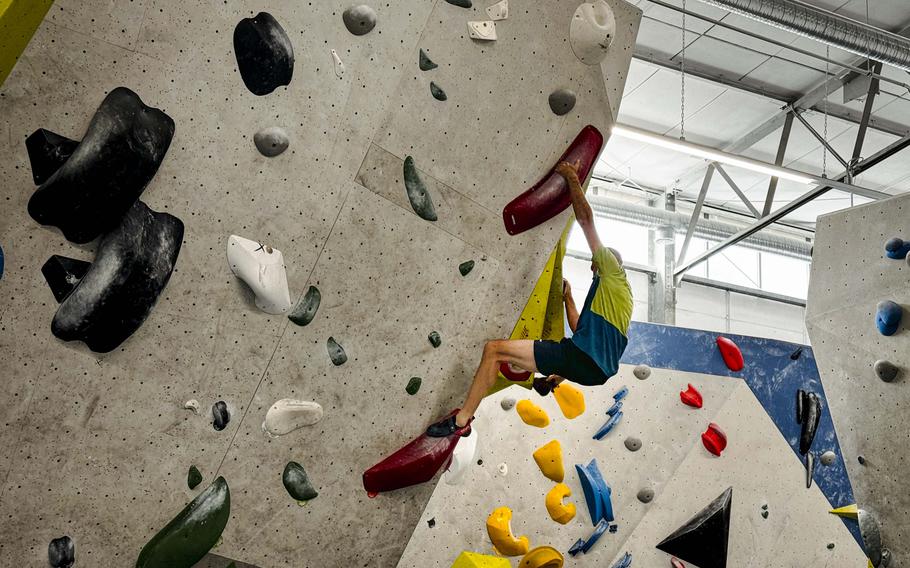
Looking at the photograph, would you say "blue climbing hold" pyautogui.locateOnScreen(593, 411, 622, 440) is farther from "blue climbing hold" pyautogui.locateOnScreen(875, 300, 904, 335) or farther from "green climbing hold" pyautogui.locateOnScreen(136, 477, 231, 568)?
"green climbing hold" pyautogui.locateOnScreen(136, 477, 231, 568)

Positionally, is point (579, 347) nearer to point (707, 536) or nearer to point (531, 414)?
point (531, 414)

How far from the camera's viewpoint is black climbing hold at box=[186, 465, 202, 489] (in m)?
2.26

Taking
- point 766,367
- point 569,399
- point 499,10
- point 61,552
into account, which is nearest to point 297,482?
point 61,552

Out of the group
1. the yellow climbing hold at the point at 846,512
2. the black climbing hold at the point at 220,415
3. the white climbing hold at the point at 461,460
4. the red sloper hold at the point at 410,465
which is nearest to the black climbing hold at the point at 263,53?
the black climbing hold at the point at 220,415

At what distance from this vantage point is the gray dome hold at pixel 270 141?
218 cm

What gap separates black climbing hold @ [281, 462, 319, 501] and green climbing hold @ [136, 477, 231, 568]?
190 millimetres

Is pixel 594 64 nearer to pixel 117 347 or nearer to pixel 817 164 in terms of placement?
pixel 117 347

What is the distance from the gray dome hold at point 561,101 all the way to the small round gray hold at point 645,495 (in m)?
2.81

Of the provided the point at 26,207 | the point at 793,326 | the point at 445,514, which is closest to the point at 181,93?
the point at 26,207

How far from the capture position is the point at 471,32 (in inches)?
98.2

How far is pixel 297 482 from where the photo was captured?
247 centimetres

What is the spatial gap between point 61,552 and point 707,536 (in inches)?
157

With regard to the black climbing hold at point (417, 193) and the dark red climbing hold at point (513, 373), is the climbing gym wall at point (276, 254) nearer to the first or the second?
the black climbing hold at point (417, 193)

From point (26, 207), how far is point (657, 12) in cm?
601
